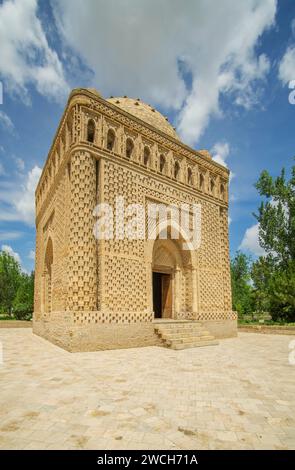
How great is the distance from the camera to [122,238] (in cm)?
970

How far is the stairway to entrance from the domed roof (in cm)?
826

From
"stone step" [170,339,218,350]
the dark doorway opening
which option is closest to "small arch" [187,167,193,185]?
the dark doorway opening

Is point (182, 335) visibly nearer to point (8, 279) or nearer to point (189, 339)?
point (189, 339)

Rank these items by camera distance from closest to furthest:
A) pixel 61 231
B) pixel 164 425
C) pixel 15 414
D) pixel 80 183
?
pixel 164 425
pixel 15 414
pixel 80 183
pixel 61 231

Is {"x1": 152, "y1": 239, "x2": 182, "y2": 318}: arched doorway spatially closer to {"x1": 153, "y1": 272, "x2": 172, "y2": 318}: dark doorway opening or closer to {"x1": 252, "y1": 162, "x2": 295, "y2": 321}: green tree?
{"x1": 153, "y1": 272, "x2": 172, "y2": 318}: dark doorway opening

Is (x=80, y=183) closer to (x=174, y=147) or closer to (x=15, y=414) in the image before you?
(x=174, y=147)

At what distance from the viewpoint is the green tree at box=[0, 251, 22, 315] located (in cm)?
3191

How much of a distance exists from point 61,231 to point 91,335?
397cm

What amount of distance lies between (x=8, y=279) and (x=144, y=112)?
84.1 ft

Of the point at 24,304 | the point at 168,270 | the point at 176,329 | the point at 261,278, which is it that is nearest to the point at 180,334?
the point at 176,329

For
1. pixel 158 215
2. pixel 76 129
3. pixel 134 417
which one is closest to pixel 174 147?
pixel 158 215

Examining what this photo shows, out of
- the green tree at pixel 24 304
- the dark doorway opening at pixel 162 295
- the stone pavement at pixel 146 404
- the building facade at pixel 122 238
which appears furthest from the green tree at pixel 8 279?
the stone pavement at pixel 146 404

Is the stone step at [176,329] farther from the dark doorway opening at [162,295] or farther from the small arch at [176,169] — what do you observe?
the small arch at [176,169]

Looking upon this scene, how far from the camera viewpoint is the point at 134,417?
3314 millimetres
